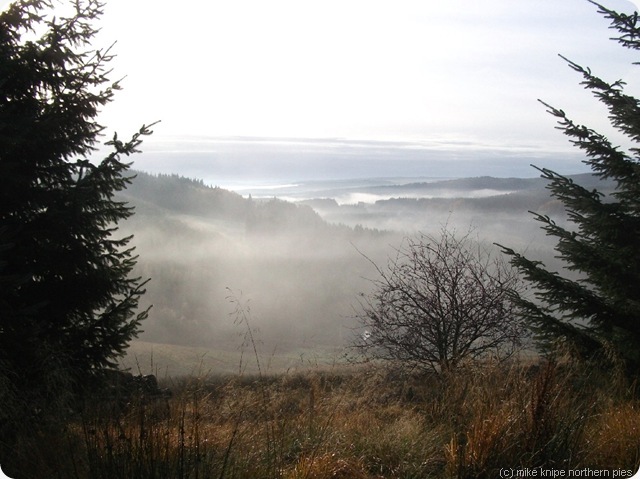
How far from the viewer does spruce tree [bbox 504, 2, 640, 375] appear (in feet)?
22.8

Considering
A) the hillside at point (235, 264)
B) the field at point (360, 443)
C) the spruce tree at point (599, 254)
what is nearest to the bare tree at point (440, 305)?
the spruce tree at point (599, 254)

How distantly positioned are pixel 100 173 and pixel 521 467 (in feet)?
20.0

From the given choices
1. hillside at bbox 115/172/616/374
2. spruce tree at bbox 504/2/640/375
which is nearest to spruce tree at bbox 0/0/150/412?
spruce tree at bbox 504/2/640/375

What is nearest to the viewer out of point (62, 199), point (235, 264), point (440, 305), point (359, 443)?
point (359, 443)

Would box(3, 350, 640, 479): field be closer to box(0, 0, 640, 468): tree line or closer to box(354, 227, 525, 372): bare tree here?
box(0, 0, 640, 468): tree line

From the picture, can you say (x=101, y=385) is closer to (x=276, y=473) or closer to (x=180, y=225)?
(x=276, y=473)

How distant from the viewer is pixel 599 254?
7160 millimetres

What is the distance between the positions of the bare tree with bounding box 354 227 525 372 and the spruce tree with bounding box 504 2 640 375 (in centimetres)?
171

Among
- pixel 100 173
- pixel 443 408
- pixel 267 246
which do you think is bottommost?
pixel 267 246

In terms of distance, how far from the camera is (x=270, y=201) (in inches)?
7338

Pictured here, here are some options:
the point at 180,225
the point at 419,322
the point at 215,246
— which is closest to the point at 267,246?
the point at 215,246

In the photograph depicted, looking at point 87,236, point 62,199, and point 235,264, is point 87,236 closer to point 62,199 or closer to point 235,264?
point 62,199

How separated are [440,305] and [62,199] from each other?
674 centimetres

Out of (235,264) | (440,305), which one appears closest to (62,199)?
(440,305)
